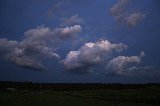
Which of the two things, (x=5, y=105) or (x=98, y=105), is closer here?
(x=5, y=105)

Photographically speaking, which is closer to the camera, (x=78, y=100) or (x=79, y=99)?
(x=78, y=100)

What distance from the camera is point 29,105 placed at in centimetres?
Answer: 3903

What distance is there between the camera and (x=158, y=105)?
140 ft

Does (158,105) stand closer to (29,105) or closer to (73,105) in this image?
(73,105)

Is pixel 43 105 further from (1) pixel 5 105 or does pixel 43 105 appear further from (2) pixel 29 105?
(1) pixel 5 105

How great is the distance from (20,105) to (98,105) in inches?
501

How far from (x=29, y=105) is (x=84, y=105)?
9.03m

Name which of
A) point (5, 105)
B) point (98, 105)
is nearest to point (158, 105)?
point (98, 105)

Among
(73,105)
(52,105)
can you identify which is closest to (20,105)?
(52,105)

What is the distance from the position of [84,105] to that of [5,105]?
499 inches

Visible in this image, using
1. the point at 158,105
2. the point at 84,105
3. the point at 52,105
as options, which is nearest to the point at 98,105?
the point at 84,105

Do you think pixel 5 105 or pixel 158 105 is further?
pixel 158 105

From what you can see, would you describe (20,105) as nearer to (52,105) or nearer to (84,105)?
(52,105)

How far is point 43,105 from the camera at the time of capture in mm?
39094
